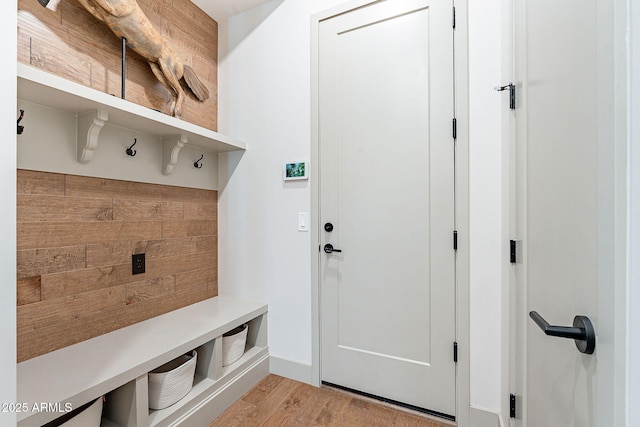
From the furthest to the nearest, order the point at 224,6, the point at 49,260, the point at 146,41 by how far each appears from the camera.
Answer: the point at 224,6
the point at 146,41
the point at 49,260

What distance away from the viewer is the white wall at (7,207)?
28.1 inches

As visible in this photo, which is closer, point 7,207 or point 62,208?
point 7,207

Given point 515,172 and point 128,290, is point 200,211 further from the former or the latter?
point 515,172

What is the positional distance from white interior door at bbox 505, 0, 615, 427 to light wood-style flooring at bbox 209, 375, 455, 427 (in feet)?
2.53

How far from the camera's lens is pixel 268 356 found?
6.77 ft

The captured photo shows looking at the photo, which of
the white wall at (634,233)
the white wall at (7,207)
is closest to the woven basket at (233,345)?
the white wall at (7,207)

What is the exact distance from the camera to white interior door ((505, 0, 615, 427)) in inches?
17.7

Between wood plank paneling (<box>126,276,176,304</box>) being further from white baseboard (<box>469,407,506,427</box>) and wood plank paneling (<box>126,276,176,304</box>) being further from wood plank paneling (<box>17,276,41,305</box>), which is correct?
white baseboard (<box>469,407,506,427</box>)

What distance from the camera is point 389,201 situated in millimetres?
1734

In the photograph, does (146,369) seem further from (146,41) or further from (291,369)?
(146,41)

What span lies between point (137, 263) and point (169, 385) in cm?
75

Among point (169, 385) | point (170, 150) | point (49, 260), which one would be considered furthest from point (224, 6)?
point (169, 385)

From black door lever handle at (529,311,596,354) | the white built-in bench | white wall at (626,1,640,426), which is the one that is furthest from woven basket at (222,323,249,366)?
white wall at (626,1,640,426)

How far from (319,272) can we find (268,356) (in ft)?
2.50
